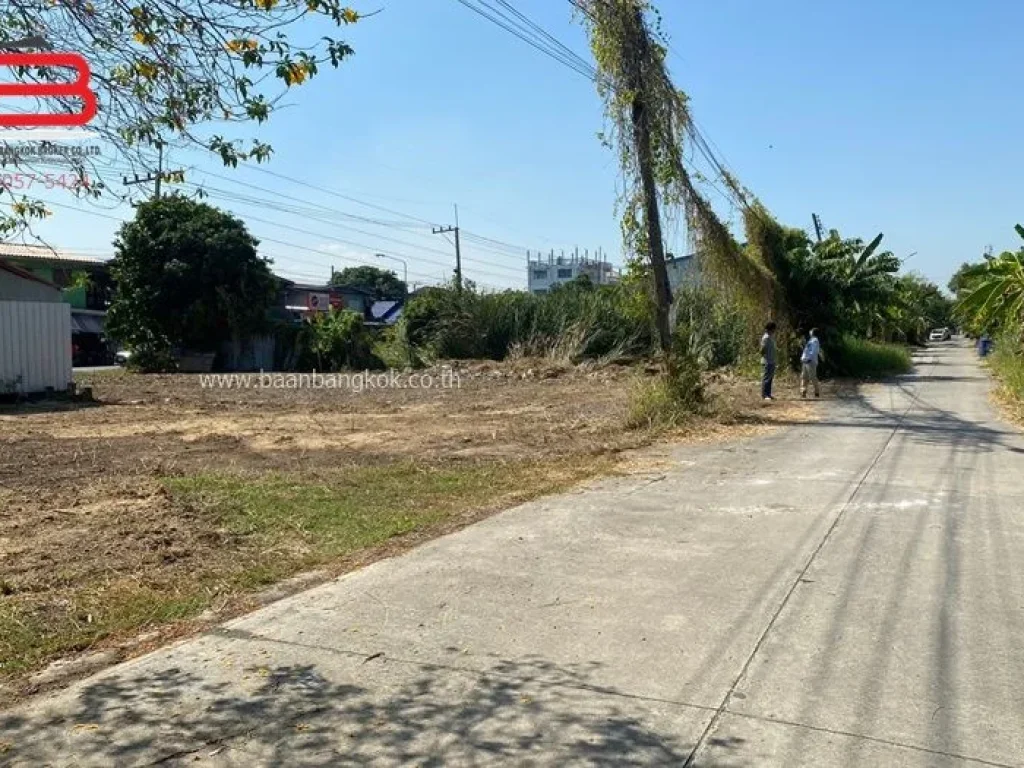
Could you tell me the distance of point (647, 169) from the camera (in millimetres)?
15336

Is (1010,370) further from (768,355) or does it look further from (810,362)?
(768,355)

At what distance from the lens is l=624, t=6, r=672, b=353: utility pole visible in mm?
15078

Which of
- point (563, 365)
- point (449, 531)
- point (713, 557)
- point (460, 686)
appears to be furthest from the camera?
point (563, 365)

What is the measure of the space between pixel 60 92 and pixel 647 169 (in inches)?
468

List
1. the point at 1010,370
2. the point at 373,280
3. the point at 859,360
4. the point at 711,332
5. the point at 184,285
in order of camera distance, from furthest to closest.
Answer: the point at 373,280 < the point at 184,285 < the point at 711,332 < the point at 859,360 < the point at 1010,370

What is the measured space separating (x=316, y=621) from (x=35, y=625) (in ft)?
5.12

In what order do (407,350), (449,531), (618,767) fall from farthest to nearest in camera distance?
(407,350), (449,531), (618,767)

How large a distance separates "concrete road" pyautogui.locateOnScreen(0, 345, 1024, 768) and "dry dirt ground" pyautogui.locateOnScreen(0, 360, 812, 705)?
2.00ft

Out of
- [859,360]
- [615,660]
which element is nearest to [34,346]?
[615,660]

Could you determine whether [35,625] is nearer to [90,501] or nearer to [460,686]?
[460,686]

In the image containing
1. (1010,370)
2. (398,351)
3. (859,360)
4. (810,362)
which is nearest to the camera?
(810,362)

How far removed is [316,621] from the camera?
16.2 feet

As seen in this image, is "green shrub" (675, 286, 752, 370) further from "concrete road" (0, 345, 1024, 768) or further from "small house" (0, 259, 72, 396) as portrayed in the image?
"concrete road" (0, 345, 1024, 768)

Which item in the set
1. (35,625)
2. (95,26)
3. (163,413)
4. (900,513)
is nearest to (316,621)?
(35,625)
